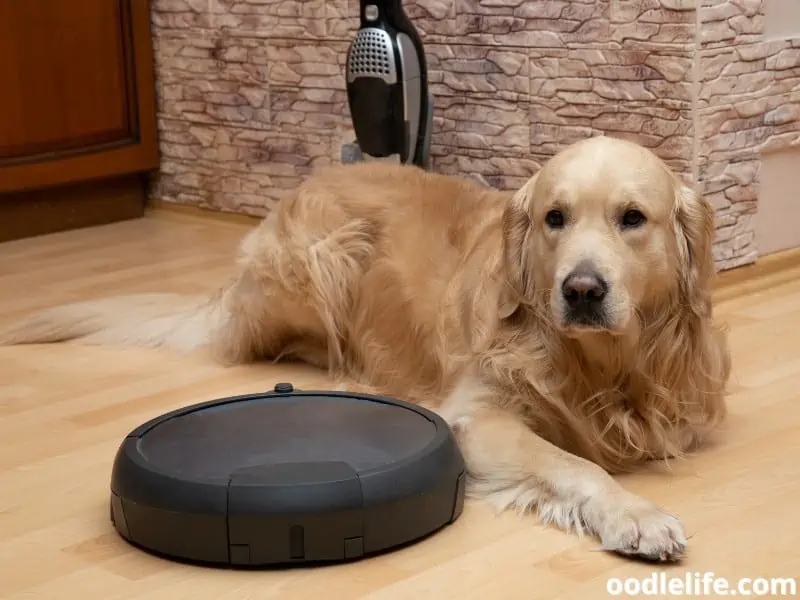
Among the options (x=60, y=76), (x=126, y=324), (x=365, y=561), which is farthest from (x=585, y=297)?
(x=60, y=76)

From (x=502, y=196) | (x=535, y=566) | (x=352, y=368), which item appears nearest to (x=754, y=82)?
(x=502, y=196)

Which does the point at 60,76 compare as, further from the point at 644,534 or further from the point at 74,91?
the point at 644,534

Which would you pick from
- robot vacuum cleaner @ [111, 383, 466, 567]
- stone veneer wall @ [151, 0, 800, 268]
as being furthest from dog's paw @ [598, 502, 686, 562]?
stone veneer wall @ [151, 0, 800, 268]

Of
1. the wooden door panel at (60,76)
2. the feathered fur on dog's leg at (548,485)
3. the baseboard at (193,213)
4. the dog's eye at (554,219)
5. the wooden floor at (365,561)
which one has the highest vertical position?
the dog's eye at (554,219)

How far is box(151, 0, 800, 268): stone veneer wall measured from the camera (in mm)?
3068

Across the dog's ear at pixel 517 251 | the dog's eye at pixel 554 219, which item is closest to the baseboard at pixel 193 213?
the dog's ear at pixel 517 251

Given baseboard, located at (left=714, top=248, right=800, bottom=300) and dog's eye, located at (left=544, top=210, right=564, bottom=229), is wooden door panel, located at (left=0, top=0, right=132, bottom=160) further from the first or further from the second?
dog's eye, located at (left=544, top=210, right=564, bottom=229)

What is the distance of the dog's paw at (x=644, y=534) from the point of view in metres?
1.68

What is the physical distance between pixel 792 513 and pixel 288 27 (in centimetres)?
265

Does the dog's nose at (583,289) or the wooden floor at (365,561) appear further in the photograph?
the dog's nose at (583,289)

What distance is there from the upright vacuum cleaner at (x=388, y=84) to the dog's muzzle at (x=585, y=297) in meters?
1.60

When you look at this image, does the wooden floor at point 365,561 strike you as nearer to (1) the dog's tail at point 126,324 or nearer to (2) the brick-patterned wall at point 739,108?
(1) the dog's tail at point 126,324

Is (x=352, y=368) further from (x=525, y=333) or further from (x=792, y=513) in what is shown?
(x=792, y=513)

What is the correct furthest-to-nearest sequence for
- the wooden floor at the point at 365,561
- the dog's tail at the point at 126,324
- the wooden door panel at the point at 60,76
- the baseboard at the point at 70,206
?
1. the baseboard at the point at 70,206
2. the wooden door panel at the point at 60,76
3. the dog's tail at the point at 126,324
4. the wooden floor at the point at 365,561
